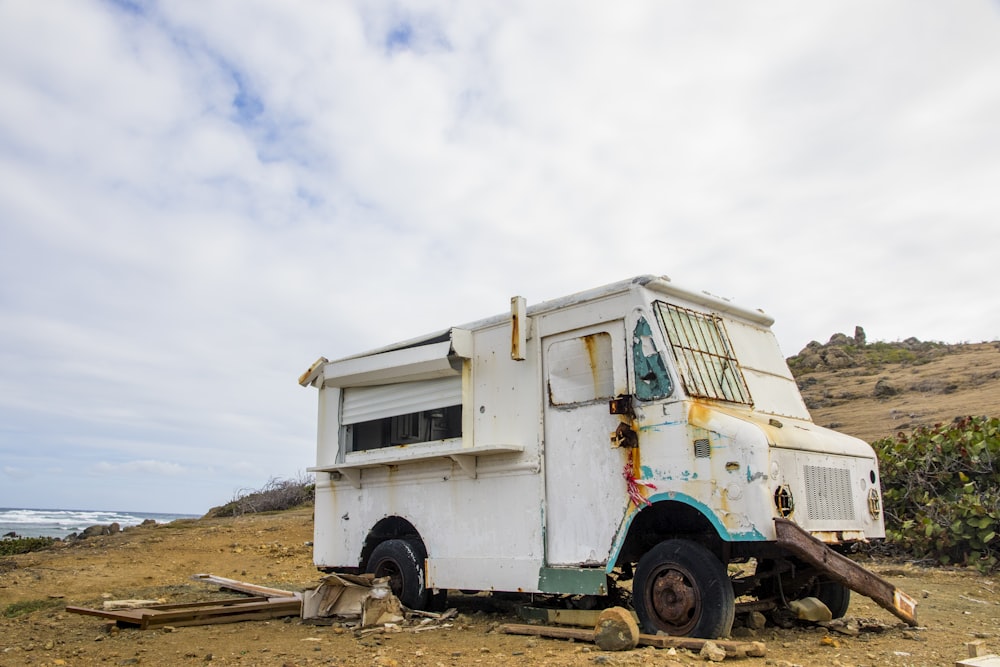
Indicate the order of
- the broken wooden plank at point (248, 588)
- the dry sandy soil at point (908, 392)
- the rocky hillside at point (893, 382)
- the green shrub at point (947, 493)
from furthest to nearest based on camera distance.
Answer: the rocky hillside at point (893, 382), the dry sandy soil at point (908, 392), the green shrub at point (947, 493), the broken wooden plank at point (248, 588)

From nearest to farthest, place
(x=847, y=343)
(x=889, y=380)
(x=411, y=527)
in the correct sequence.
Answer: (x=411, y=527), (x=889, y=380), (x=847, y=343)

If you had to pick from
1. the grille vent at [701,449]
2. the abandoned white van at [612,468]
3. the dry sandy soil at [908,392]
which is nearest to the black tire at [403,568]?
the abandoned white van at [612,468]

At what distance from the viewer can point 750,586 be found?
Result: 6758 millimetres

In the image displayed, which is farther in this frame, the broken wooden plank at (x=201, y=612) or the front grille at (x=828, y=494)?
the broken wooden plank at (x=201, y=612)

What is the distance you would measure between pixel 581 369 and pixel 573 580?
5.55 feet

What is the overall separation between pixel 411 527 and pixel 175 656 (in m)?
2.80

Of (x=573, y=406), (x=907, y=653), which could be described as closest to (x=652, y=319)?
(x=573, y=406)

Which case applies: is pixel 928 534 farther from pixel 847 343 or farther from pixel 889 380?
pixel 847 343

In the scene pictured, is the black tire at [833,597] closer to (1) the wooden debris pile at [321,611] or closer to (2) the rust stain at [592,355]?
(2) the rust stain at [592,355]

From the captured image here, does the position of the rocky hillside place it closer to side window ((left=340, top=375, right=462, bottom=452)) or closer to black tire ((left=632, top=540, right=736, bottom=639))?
side window ((left=340, top=375, right=462, bottom=452))

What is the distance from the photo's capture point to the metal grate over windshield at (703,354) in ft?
22.1

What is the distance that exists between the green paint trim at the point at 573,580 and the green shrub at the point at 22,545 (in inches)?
518

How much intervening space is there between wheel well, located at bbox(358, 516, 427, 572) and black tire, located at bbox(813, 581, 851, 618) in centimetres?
362

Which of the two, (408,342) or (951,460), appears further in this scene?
(951,460)
